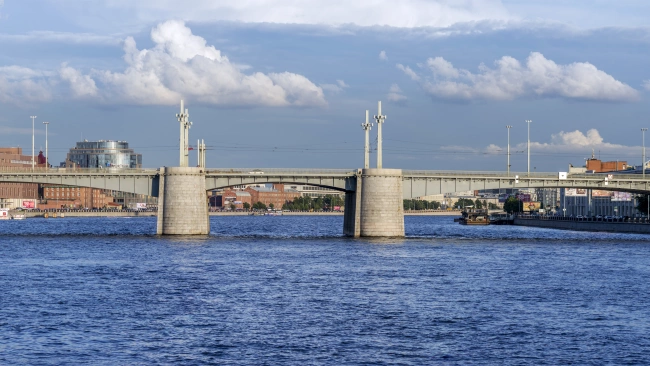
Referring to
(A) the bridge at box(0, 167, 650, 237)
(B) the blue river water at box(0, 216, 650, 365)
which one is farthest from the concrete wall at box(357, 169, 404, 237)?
(B) the blue river water at box(0, 216, 650, 365)

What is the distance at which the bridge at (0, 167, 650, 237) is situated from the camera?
106125 millimetres

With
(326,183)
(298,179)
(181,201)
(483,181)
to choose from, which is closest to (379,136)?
(326,183)

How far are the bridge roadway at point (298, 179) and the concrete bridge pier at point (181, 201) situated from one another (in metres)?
2.17

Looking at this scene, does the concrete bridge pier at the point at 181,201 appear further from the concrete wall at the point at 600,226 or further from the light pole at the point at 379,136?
the concrete wall at the point at 600,226

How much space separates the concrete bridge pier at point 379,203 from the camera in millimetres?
106062

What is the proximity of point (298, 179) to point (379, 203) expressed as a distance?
30.7 ft

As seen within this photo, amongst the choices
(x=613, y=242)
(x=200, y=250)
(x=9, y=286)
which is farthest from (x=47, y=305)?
(x=613, y=242)

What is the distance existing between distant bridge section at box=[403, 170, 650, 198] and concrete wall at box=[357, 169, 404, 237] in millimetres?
3686

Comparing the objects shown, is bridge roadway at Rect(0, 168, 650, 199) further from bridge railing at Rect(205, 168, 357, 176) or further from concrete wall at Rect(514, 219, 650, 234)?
concrete wall at Rect(514, 219, 650, 234)

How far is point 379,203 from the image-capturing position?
106062 mm

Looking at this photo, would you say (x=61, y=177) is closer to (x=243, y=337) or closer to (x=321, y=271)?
(x=321, y=271)

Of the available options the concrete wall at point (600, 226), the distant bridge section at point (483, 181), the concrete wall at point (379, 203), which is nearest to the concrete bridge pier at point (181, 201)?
the concrete wall at point (379, 203)

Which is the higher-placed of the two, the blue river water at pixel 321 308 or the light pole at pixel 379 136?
the light pole at pixel 379 136

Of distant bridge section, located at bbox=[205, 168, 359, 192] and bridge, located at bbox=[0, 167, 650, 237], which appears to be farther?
distant bridge section, located at bbox=[205, 168, 359, 192]
